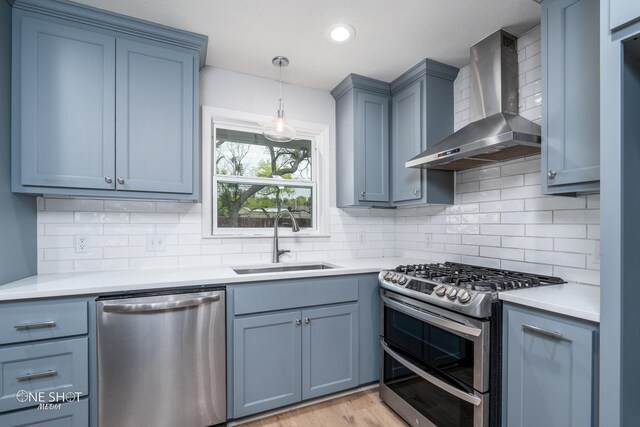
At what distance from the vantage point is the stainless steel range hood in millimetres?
1838

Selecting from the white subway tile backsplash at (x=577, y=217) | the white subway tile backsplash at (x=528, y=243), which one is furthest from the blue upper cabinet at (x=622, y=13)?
the white subway tile backsplash at (x=528, y=243)

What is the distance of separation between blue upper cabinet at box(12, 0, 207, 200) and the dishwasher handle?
0.70 meters

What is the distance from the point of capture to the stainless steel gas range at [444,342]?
1.53 meters

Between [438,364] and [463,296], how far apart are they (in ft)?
1.56

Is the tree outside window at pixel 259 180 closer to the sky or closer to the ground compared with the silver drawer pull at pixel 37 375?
closer to the sky

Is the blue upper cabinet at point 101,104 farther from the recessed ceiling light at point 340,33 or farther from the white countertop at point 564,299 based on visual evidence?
the white countertop at point 564,299

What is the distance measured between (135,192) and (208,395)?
1.30 metres

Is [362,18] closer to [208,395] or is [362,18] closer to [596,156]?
[596,156]

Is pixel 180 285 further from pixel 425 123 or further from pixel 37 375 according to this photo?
pixel 425 123

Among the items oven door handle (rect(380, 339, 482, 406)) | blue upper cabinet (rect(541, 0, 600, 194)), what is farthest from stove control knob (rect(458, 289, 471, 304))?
blue upper cabinet (rect(541, 0, 600, 194))

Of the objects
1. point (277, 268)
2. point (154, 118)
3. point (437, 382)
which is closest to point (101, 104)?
point (154, 118)

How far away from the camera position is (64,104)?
182 centimetres

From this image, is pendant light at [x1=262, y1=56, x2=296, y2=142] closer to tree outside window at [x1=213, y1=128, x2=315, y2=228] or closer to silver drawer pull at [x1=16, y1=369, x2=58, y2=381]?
tree outside window at [x1=213, y1=128, x2=315, y2=228]

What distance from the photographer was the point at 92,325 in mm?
1612
